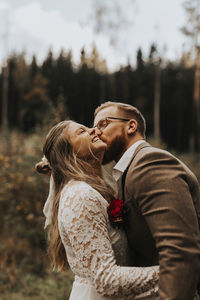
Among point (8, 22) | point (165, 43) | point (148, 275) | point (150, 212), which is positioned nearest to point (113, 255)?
point (148, 275)

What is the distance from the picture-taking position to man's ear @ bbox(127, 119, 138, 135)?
98.1 inches

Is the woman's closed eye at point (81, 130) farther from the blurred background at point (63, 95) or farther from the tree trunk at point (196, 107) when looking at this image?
the tree trunk at point (196, 107)

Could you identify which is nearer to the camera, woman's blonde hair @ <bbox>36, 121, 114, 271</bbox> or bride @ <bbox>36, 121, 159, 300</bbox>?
bride @ <bbox>36, 121, 159, 300</bbox>

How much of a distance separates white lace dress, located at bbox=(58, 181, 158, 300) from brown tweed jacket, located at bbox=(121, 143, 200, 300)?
228mm

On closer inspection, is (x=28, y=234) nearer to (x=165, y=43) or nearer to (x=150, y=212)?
(x=150, y=212)

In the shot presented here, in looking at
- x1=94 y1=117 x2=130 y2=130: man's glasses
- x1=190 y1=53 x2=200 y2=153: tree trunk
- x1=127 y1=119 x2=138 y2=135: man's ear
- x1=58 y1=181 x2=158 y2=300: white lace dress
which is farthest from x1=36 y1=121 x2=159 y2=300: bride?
x1=190 y1=53 x2=200 y2=153: tree trunk

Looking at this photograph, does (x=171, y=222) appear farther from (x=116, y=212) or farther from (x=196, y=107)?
(x=196, y=107)

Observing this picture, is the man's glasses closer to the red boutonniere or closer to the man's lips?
the man's lips

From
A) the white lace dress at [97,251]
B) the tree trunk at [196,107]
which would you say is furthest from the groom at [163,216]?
the tree trunk at [196,107]

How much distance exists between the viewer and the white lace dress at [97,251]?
1893mm

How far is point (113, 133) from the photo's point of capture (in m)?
2.51

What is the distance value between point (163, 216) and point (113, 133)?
38.1 inches

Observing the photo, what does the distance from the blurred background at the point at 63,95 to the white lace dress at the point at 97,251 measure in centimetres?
236

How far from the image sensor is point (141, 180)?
181 centimetres
